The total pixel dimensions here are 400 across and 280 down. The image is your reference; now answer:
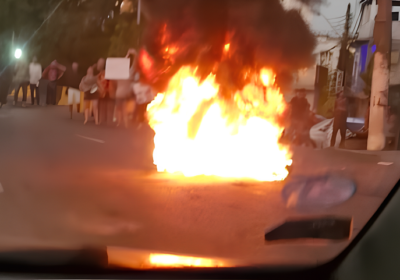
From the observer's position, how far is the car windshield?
124 centimetres

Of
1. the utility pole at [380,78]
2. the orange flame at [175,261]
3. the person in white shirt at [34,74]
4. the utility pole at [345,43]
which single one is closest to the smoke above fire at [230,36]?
the utility pole at [345,43]

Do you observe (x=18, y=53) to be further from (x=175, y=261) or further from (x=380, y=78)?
(x=380, y=78)

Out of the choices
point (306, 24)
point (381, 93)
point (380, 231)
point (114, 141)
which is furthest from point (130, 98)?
point (380, 231)

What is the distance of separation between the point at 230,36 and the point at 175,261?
3.25 ft

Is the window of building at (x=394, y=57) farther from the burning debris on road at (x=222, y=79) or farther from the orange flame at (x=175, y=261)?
the orange flame at (x=175, y=261)

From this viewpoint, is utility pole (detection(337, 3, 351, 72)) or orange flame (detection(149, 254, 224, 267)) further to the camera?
orange flame (detection(149, 254, 224, 267))

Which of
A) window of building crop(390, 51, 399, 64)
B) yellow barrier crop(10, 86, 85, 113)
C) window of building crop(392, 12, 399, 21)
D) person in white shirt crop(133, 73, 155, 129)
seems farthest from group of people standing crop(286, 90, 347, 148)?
yellow barrier crop(10, 86, 85, 113)

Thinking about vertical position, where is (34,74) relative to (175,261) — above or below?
above

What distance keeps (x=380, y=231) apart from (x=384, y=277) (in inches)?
7.7

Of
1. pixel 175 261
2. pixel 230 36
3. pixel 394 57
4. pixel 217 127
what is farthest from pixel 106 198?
pixel 394 57

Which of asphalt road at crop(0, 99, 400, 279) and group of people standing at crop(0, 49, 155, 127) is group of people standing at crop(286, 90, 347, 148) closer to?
asphalt road at crop(0, 99, 400, 279)

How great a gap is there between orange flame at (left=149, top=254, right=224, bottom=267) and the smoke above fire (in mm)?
782

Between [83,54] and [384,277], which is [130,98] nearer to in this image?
[83,54]

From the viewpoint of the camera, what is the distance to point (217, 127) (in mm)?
1271
